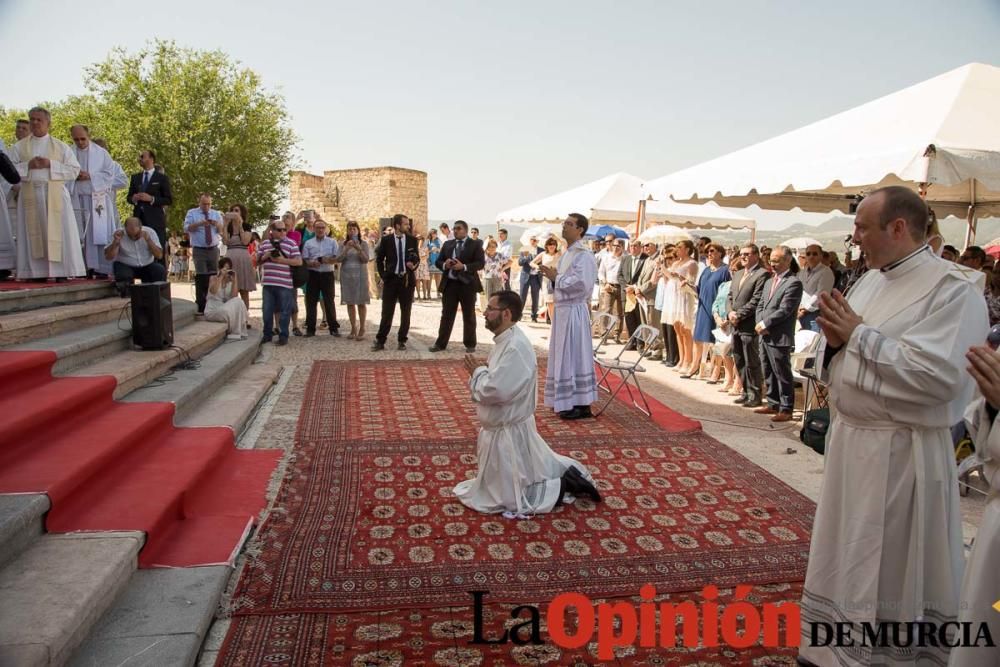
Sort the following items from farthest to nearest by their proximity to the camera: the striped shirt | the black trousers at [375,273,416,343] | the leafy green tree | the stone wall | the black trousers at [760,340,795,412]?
the stone wall → the leafy green tree → the black trousers at [375,273,416,343] → the striped shirt → the black trousers at [760,340,795,412]

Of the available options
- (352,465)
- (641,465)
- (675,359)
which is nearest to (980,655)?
(641,465)

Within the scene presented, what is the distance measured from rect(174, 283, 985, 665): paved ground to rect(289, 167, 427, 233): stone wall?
2162cm

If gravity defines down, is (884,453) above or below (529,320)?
above

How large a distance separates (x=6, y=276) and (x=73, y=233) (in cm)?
88

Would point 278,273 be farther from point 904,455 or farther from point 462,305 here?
point 904,455

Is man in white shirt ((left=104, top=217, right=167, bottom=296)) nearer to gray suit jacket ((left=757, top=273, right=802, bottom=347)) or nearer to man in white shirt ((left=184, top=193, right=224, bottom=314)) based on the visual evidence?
man in white shirt ((left=184, top=193, right=224, bottom=314))

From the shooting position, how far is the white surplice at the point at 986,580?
1879mm

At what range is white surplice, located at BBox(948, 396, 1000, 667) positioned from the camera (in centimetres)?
188

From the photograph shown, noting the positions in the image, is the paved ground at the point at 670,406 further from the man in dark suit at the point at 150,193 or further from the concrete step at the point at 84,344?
the man in dark suit at the point at 150,193

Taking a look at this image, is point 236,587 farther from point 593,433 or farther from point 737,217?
point 737,217

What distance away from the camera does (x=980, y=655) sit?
189 centimetres

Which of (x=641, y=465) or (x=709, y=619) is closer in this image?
(x=709, y=619)

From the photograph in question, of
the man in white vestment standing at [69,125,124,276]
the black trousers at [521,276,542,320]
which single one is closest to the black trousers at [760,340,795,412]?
the man in white vestment standing at [69,125,124,276]

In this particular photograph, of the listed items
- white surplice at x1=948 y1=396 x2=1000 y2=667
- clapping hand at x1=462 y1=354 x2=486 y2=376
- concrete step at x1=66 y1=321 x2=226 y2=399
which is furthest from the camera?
concrete step at x1=66 y1=321 x2=226 y2=399
